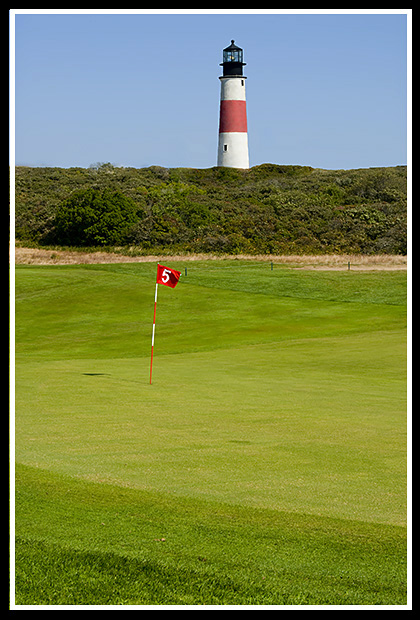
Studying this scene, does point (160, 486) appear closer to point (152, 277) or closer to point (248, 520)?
point (248, 520)

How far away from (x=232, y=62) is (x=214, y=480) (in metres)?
73.0

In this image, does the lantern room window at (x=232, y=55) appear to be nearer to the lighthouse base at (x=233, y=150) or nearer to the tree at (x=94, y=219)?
the lighthouse base at (x=233, y=150)

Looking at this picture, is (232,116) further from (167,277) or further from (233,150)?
(167,277)

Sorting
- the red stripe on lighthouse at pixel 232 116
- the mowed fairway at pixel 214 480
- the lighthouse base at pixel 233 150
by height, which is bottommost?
the mowed fairway at pixel 214 480

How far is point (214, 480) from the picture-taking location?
732 centimetres

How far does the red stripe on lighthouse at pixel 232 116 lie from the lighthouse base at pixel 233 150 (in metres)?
0.72

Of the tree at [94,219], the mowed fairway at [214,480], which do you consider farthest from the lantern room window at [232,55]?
the mowed fairway at [214,480]

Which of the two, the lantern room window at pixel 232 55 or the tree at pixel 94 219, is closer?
the tree at pixel 94 219

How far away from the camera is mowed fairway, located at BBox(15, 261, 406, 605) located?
4914 millimetres

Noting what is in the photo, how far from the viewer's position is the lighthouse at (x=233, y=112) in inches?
2980

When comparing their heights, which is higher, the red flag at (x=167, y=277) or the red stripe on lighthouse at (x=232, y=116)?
the red stripe on lighthouse at (x=232, y=116)

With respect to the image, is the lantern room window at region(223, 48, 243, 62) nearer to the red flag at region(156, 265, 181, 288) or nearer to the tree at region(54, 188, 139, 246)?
the tree at region(54, 188, 139, 246)

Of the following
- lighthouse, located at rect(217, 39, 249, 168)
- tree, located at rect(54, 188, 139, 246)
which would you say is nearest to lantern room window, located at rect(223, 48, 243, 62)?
lighthouse, located at rect(217, 39, 249, 168)

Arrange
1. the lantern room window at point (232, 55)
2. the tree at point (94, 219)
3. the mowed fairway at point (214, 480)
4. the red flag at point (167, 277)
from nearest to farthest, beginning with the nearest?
the mowed fairway at point (214, 480) → the red flag at point (167, 277) → the tree at point (94, 219) → the lantern room window at point (232, 55)
